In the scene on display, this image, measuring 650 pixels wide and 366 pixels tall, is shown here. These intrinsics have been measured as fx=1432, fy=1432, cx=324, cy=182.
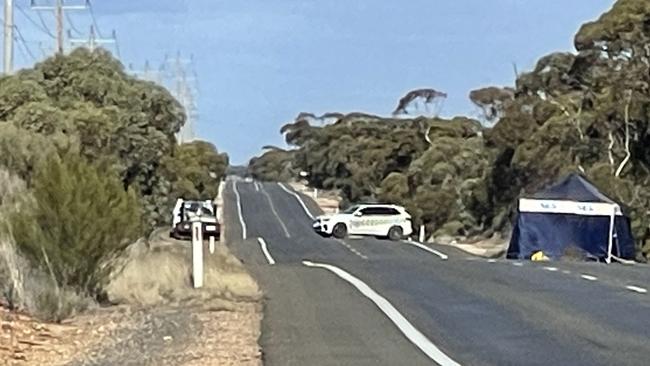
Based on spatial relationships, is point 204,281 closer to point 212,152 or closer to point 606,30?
point 606,30

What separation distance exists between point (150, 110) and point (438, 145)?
155ft

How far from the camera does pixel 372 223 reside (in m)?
75.6

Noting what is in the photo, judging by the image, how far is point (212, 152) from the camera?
127000mm

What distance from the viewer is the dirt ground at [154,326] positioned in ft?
53.4

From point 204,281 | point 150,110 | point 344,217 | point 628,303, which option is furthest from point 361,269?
point 344,217

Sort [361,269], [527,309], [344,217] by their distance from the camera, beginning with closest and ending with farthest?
[527,309] → [361,269] → [344,217]

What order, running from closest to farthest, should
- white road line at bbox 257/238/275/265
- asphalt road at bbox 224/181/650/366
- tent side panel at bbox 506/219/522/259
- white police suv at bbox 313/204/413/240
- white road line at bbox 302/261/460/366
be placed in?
white road line at bbox 302/261/460/366 → asphalt road at bbox 224/181/650/366 → white road line at bbox 257/238/275/265 → tent side panel at bbox 506/219/522/259 → white police suv at bbox 313/204/413/240

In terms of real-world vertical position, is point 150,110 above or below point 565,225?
above

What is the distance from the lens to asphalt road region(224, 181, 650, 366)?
15.4 meters

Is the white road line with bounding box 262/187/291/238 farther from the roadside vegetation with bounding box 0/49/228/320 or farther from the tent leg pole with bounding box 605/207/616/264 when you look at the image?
the tent leg pole with bounding box 605/207/616/264

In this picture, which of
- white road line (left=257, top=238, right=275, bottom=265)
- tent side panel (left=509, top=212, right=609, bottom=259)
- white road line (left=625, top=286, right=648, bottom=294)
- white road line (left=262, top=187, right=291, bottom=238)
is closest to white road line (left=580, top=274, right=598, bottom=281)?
white road line (left=625, top=286, right=648, bottom=294)

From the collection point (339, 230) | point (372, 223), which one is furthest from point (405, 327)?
point (372, 223)

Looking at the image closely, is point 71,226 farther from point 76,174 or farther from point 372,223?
point 372,223

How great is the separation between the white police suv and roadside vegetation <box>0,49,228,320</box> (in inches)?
349
